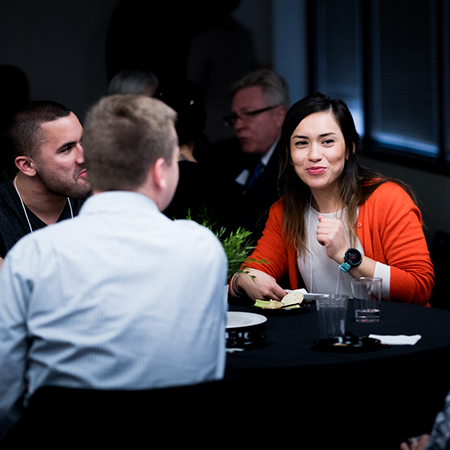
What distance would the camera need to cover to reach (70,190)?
8.38ft

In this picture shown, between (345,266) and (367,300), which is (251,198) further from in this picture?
(367,300)

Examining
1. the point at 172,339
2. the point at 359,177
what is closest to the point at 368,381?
the point at 172,339

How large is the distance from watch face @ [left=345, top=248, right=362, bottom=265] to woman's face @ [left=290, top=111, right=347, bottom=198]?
367 millimetres

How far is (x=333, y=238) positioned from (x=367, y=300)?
477mm

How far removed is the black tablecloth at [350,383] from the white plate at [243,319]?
0.04m

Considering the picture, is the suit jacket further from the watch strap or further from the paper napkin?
the paper napkin

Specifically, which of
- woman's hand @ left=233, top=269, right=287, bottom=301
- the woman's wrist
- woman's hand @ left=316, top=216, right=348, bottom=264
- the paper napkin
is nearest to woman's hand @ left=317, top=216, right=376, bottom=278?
woman's hand @ left=316, top=216, right=348, bottom=264

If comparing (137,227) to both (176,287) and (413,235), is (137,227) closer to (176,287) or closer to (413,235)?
(176,287)

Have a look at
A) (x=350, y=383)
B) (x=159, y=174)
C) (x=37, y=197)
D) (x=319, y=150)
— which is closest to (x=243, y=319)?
(x=350, y=383)

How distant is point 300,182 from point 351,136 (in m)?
0.31

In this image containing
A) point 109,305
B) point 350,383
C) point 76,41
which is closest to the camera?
point 109,305

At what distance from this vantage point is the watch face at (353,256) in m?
2.36

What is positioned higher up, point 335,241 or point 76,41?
point 76,41

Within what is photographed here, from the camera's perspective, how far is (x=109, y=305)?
3.90 feet
